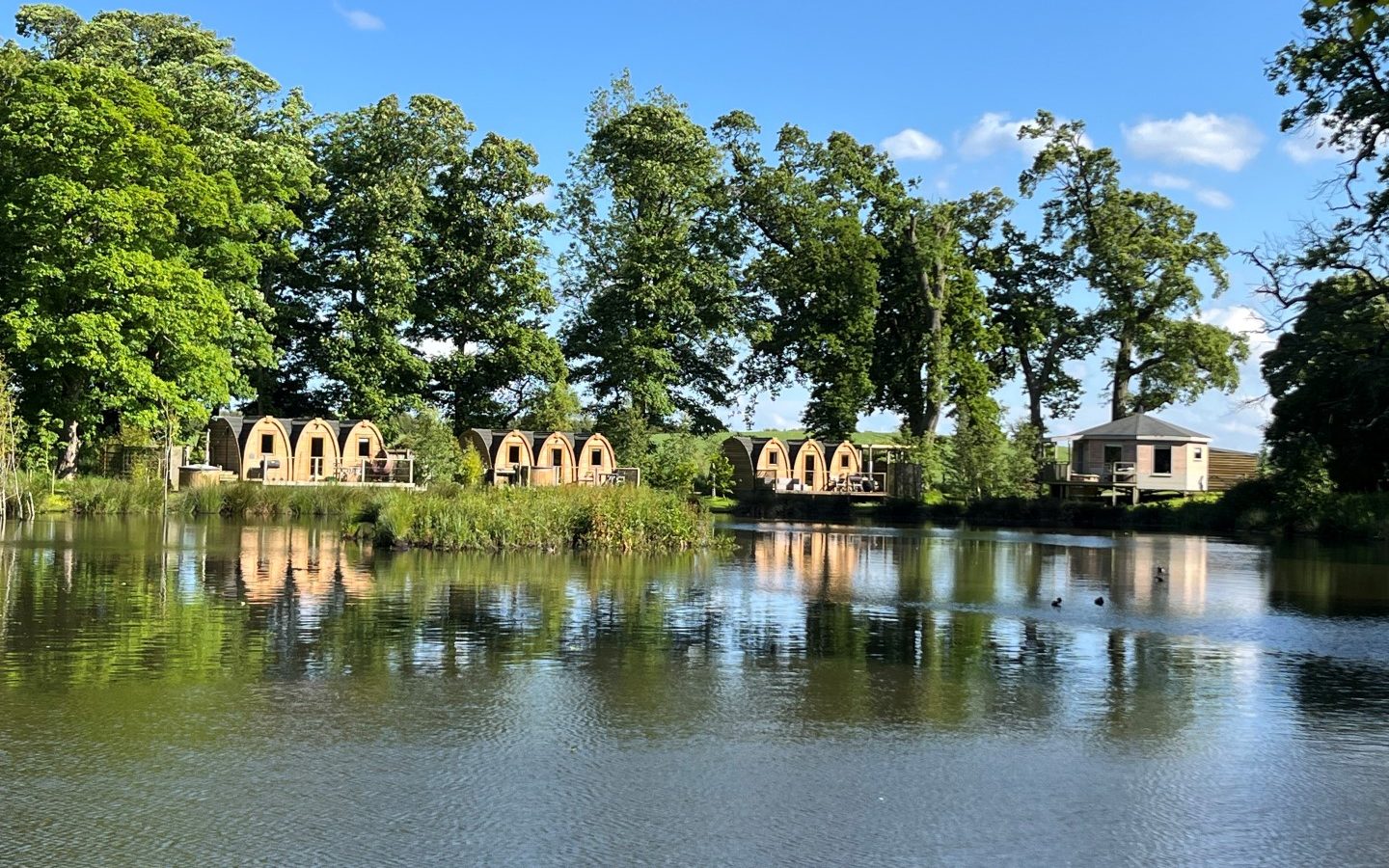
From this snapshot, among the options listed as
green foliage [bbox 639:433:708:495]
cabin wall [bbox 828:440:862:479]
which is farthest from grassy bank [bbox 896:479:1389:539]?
cabin wall [bbox 828:440:862:479]

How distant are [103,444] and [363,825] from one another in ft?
143

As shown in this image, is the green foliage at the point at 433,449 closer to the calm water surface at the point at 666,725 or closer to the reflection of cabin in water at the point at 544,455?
the reflection of cabin in water at the point at 544,455

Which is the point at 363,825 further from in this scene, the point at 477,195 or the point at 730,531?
the point at 477,195

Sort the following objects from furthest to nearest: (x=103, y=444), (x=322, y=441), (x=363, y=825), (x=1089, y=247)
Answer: (x=1089, y=247) < (x=322, y=441) < (x=103, y=444) < (x=363, y=825)

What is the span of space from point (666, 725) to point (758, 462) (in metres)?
55.1

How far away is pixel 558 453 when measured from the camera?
58219 mm

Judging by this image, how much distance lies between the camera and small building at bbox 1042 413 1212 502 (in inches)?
2344

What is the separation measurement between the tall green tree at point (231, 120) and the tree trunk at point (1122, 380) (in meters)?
38.8

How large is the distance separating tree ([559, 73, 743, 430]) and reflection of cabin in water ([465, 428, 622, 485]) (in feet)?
9.28

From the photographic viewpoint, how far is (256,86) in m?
55.1

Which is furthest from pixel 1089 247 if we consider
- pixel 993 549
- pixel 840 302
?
pixel 993 549

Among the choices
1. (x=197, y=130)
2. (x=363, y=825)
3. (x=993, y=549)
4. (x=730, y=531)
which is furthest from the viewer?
(x=197, y=130)

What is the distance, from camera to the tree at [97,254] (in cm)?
4200

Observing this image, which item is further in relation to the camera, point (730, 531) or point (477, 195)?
point (477, 195)
